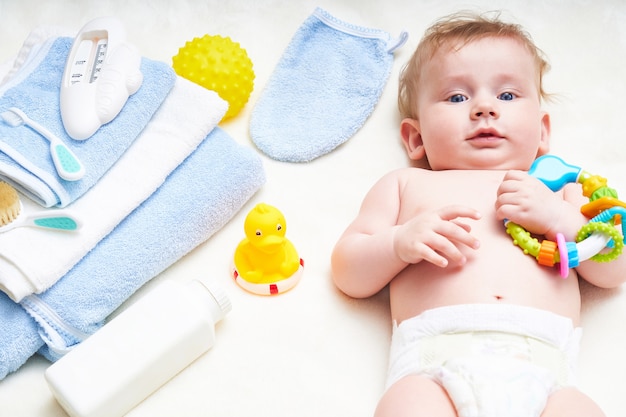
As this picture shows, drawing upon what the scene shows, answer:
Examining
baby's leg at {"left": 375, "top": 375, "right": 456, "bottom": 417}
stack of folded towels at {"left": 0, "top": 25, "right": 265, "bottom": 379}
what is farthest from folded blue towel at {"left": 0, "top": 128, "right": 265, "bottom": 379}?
baby's leg at {"left": 375, "top": 375, "right": 456, "bottom": 417}

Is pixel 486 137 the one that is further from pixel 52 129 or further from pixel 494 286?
pixel 52 129

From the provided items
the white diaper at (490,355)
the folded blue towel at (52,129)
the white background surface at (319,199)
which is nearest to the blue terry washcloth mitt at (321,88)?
the white background surface at (319,199)

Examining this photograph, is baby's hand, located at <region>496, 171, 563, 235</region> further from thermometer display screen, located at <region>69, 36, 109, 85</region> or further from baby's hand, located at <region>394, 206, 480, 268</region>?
thermometer display screen, located at <region>69, 36, 109, 85</region>

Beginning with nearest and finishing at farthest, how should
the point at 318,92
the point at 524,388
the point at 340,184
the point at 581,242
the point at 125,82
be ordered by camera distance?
the point at 524,388 < the point at 581,242 < the point at 125,82 < the point at 340,184 < the point at 318,92

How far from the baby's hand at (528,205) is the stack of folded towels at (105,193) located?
0.44 m

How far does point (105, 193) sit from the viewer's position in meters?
1.23

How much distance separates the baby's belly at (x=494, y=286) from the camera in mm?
1093

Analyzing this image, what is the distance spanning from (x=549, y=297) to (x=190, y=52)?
0.78 metres

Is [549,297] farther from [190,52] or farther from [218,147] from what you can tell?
[190,52]

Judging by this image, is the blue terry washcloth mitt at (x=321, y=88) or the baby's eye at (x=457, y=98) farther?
the blue terry washcloth mitt at (x=321, y=88)

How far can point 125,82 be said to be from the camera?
51.0 inches

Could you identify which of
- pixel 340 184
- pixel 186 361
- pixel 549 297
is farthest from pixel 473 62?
pixel 186 361

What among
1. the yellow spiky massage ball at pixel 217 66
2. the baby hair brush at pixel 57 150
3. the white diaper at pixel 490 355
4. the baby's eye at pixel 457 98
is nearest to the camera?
the white diaper at pixel 490 355

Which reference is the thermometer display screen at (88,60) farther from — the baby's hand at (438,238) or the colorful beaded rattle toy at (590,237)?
the colorful beaded rattle toy at (590,237)
